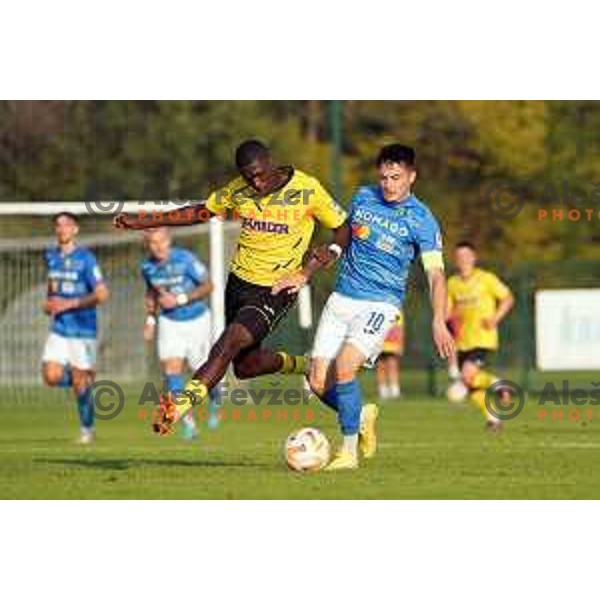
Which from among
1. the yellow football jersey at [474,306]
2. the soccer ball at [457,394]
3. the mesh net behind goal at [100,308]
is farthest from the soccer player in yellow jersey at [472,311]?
the mesh net behind goal at [100,308]

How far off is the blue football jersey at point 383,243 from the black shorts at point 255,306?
18.6 inches

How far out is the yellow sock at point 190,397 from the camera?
13836mm

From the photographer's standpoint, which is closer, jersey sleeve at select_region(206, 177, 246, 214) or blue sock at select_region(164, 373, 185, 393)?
jersey sleeve at select_region(206, 177, 246, 214)

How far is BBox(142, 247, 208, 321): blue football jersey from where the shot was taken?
20.6 metres

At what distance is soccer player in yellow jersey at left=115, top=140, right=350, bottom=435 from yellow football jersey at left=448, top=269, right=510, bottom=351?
7.96 metres

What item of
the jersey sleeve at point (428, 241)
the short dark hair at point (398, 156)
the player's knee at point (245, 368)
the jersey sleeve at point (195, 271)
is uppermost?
the short dark hair at point (398, 156)

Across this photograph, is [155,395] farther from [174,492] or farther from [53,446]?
[174,492]

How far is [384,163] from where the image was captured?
47.3 ft

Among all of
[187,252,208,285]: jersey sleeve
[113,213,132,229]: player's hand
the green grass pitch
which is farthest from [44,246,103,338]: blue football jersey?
[113,213,132,229]: player's hand

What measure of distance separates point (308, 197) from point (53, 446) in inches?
212

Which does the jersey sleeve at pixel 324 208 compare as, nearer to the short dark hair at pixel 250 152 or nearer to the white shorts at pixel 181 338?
the short dark hair at pixel 250 152

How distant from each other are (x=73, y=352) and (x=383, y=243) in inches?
250

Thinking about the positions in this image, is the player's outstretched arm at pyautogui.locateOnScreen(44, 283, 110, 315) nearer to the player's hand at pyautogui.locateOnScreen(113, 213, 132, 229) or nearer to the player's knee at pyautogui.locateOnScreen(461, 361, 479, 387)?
the player's knee at pyautogui.locateOnScreen(461, 361, 479, 387)

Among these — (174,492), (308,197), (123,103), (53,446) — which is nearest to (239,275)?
(308,197)
